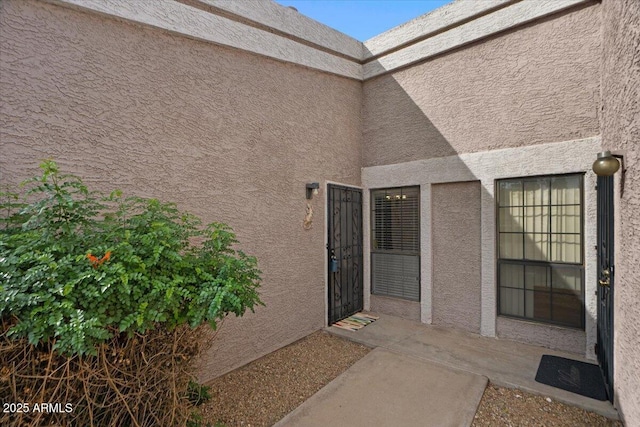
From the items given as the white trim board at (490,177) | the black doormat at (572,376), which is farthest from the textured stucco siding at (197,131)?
the black doormat at (572,376)

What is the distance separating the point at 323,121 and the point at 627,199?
4902 mm

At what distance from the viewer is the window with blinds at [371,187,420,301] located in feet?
21.7

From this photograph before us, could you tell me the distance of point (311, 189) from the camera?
19.6ft

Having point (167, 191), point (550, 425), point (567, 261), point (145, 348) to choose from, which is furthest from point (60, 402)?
point (567, 261)


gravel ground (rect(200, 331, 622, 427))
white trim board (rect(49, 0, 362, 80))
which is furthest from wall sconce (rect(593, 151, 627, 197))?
white trim board (rect(49, 0, 362, 80))

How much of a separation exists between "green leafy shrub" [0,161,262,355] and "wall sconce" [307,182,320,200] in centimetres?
316

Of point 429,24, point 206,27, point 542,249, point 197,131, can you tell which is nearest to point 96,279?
point 197,131

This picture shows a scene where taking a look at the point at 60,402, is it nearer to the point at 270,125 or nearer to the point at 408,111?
the point at 270,125

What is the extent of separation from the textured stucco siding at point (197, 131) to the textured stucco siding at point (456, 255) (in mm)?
2264

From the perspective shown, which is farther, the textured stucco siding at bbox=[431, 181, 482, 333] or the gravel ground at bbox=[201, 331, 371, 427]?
the textured stucco siding at bbox=[431, 181, 482, 333]

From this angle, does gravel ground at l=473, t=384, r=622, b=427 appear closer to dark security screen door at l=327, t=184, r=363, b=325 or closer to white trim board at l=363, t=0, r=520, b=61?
dark security screen door at l=327, t=184, r=363, b=325

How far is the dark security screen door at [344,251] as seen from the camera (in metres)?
6.50

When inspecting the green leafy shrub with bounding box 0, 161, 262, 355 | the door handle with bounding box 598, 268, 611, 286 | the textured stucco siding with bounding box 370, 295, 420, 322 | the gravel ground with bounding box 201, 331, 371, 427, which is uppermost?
the green leafy shrub with bounding box 0, 161, 262, 355

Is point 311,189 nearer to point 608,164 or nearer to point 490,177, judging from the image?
point 490,177
